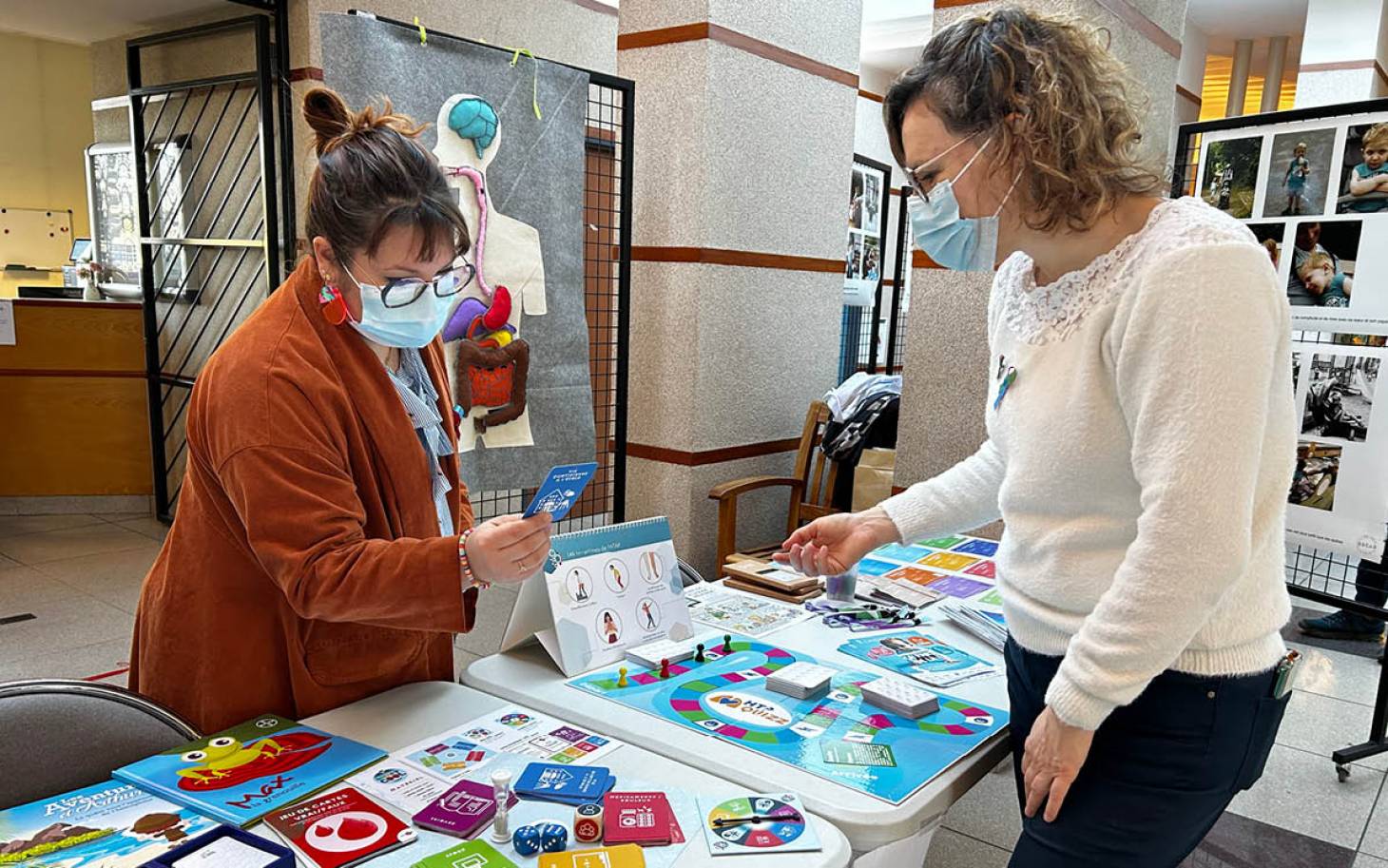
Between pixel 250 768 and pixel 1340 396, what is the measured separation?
2815 millimetres

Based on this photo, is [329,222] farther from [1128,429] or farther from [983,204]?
[1128,429]

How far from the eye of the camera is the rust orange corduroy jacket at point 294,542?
3.88ft

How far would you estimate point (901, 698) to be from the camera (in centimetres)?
143

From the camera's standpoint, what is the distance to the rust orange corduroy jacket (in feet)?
3.88

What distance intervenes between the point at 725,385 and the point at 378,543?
2193 millimetres

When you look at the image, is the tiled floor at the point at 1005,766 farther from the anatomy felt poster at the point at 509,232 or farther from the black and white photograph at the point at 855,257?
the black and white photograph at the point at 855,257

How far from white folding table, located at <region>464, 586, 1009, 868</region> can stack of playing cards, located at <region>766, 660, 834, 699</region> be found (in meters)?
0.12

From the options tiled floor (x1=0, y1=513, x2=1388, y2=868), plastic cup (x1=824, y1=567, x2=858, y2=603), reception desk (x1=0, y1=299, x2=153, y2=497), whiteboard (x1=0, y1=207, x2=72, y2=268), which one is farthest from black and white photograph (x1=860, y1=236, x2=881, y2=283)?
Result: whiteboard (x1=0, y1=207, x2=72, y2=268)

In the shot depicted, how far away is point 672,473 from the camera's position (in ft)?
10.8

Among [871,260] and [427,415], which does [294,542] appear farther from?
[871,260]

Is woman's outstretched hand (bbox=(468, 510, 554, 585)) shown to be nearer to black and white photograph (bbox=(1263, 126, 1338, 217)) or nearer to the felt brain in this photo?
the felt brain

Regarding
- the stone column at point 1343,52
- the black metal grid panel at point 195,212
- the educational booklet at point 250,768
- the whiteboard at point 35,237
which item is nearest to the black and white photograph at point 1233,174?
the educational booklet at point 250,768

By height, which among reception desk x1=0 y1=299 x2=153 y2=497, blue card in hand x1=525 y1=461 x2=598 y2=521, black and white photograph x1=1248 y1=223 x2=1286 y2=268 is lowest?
reception desk x1=0 y1=299 x2=153 y2=497

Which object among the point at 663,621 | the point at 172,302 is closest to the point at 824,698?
the point at 663,621
